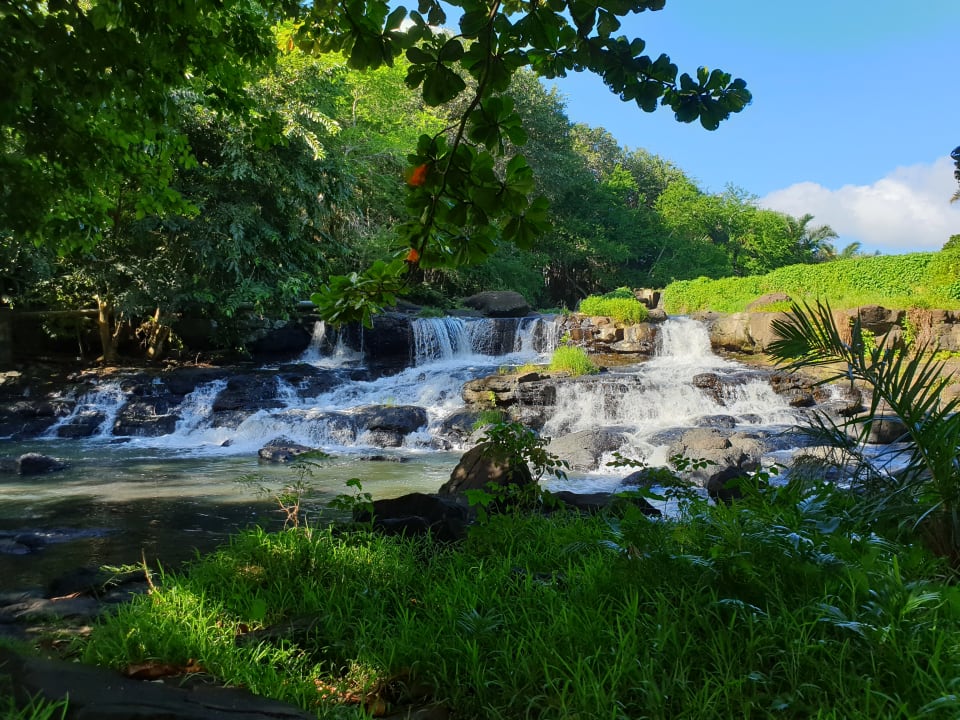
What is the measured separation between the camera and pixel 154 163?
6203 millimetres

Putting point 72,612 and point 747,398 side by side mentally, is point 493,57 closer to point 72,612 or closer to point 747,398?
point 72,612

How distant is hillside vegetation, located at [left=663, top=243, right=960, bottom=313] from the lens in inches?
758

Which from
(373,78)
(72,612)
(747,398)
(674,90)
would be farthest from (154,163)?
(373,78)

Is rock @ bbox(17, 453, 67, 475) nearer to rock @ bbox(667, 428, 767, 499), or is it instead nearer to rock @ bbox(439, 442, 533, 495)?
rock @ bbox(439, 442, 533, 495)

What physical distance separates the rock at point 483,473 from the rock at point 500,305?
15.4 meters

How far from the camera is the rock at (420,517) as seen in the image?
4988mm

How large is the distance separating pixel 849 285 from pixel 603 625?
80.1 ft

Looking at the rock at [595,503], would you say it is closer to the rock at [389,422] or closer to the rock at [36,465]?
the rock at [389,422]

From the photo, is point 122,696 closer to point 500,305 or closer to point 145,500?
point 145,500

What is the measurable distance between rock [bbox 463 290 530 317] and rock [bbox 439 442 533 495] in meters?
15.4

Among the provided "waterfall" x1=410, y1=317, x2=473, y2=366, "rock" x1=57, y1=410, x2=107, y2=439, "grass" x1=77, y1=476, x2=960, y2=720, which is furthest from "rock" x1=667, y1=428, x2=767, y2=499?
"rock" x1=57, y1=410, x2=107, y2=439

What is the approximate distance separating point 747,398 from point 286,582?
12.5 meters

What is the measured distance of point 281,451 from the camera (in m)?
11.8

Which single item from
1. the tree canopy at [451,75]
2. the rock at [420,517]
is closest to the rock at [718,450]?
the rock at [420,517]
